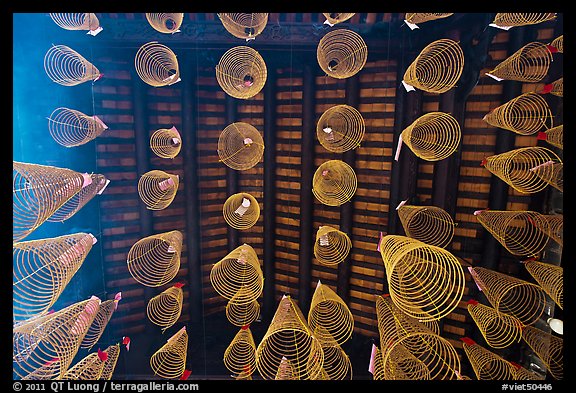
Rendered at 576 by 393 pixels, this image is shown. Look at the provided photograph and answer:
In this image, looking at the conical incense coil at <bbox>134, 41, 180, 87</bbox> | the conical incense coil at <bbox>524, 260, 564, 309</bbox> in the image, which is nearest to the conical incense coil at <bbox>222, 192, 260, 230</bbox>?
the conical incense coil at <bbox>134, 41, 180, 87</bbox>

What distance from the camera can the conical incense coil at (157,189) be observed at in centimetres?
528

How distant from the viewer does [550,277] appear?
176 inches

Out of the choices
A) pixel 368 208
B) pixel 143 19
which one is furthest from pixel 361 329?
pixel 143 19

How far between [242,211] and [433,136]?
315cm

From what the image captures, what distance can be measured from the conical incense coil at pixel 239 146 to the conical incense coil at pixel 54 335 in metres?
2.76

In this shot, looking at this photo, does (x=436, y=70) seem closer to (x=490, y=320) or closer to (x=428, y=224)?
(x=428, y=224)

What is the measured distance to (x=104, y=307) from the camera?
5.41m

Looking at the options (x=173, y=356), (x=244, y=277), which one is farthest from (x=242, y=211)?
(x=173, y=356)

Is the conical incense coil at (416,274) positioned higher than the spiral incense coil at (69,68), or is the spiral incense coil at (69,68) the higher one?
the spiral incense coil at (69,68)

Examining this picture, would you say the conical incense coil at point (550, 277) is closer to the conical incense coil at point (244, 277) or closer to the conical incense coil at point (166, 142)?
the conical incense coil at point (244, 277)

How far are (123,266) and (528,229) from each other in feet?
22.4

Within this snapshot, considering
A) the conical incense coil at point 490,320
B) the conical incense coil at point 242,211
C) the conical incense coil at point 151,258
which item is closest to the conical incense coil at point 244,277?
the conical incense coil at point 242,211

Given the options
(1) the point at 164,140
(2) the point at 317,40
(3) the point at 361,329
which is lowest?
(3) the point at 361,329
